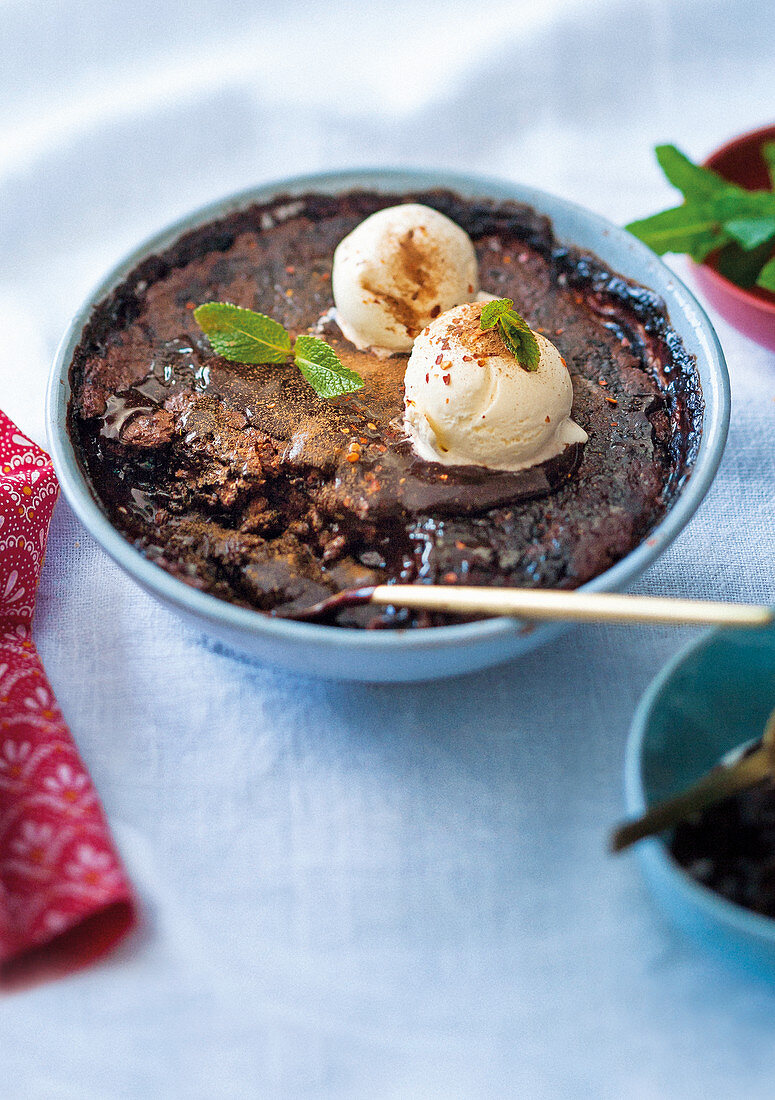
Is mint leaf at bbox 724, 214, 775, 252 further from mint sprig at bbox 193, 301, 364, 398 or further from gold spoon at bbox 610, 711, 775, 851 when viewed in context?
gold spoon at bbox 610, 711, 775, 851

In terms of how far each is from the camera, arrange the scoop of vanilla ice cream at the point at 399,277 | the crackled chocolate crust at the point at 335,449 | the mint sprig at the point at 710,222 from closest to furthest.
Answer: the crackled chocolate crust at the point at 335,449
the scoop of vanilla ice cream at the point at 399,277
the mint sprig at the point at 710,222

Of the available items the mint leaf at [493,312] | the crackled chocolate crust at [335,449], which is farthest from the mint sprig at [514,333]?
the crackled chocolate crust at [335,449]

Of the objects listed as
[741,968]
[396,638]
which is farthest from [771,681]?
[396,638]

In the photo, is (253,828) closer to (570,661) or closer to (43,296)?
(570,661)

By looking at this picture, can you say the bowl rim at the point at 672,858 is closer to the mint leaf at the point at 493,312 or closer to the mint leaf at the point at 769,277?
the mint leaf at the point at 493,312

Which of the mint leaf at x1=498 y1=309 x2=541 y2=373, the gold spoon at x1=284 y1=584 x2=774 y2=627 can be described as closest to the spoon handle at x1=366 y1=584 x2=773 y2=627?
the gold spoon at x1=284 y1=584 x2=774 y2=627
